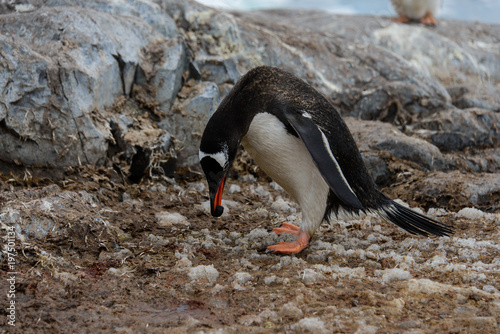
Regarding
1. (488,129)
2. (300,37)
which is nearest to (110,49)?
(300,37)

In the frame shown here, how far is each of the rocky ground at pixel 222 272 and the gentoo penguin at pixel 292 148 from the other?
0.17m

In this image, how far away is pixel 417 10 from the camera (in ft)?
32.9

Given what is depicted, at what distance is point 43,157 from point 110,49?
3.88 ft

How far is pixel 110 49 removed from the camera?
4.24 metres

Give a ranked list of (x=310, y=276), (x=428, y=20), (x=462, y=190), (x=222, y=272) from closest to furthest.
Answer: (x=310, y=276), (x=222, y=272), (x=462, y=190), (x=428, y=20)

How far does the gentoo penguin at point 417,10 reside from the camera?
32.6ft

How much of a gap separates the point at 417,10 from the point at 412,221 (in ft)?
27.1

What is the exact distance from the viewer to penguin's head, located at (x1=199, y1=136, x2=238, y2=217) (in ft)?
9.61

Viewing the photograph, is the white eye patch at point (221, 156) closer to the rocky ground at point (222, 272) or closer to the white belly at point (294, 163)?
the white belly at point (294, 163)

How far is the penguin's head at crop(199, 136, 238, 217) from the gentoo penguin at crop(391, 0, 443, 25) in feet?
27.3

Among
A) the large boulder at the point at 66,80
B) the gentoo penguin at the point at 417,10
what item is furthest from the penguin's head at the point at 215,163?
the gentoo penguin at the point at 417,10

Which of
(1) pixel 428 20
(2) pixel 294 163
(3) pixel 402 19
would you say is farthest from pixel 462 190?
(1) pixel 428 20

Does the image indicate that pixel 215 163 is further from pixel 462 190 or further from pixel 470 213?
pixel 462 190

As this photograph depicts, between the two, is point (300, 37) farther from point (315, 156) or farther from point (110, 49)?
point (315, 156)
